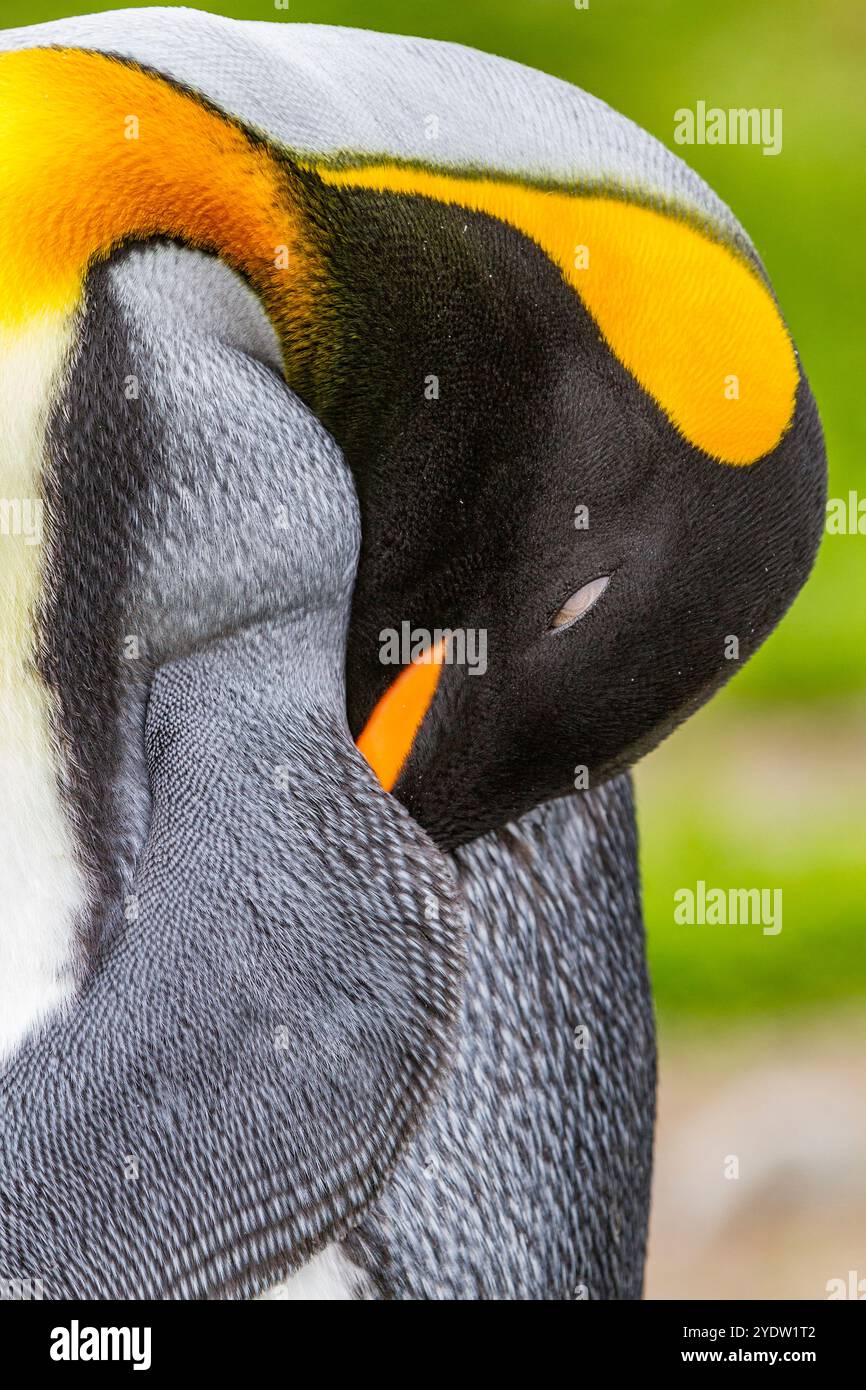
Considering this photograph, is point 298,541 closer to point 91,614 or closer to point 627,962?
point 91,614

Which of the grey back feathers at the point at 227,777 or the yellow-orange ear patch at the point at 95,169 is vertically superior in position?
the yellow-orange ear patch at the point at 95,169

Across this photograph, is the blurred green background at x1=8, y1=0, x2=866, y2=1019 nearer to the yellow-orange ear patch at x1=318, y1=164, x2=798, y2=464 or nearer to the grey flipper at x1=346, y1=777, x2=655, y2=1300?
the grey flipper at x1=346, y1=777, x2=655, y2=1300

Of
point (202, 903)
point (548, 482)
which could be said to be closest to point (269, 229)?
point (548, 482)

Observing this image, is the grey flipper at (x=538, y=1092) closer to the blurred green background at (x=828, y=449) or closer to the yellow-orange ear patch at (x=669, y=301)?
the yellow-orange ear patch at (x=669, y=301)

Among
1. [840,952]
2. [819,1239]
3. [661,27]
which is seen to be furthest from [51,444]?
[661,27]

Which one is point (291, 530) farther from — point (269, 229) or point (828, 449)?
point (828, 449)

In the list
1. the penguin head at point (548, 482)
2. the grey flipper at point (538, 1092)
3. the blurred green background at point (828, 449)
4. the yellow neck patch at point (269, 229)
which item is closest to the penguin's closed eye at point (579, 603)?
Result: the penguin head at point (548, 482)

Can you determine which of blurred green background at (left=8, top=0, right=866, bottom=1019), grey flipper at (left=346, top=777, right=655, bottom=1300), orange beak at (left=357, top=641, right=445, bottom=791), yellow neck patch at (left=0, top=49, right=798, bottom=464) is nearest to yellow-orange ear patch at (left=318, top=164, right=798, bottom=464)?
yellow neck patch at (left=0, top=49, right=798, bottom=464)
